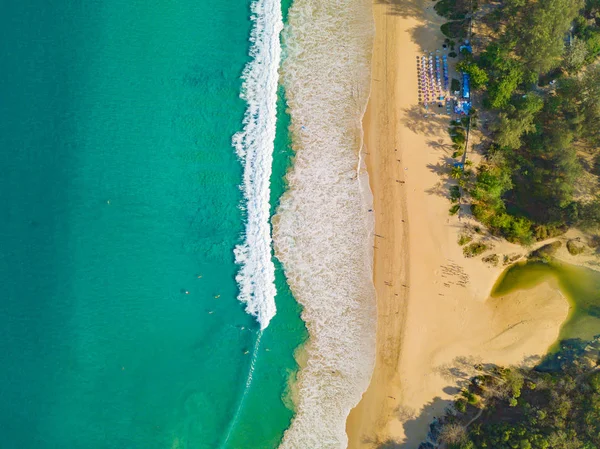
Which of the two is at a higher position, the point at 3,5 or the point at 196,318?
the point at 3,5

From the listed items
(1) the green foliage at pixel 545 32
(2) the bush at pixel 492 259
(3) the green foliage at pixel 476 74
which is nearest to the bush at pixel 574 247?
(2) the bush at pixel 492 259

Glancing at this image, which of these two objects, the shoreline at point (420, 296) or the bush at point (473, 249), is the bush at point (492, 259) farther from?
the bush at point (473, 249)

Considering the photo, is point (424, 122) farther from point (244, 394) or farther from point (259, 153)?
point (244, 394)

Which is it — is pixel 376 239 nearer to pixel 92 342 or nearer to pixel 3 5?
pixel 92 342

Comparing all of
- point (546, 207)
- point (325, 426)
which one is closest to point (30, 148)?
point (325, 426)

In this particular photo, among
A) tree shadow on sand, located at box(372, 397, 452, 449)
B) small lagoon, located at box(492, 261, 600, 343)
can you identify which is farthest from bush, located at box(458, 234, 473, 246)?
tree shadow on sand, located at box(372, 397, 452, 449)

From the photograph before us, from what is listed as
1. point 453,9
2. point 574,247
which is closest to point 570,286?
point 574,247

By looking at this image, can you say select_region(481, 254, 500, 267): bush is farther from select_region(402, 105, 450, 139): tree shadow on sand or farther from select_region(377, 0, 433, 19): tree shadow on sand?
select_region(377, 0, 433, 19): tree shadow on sand
